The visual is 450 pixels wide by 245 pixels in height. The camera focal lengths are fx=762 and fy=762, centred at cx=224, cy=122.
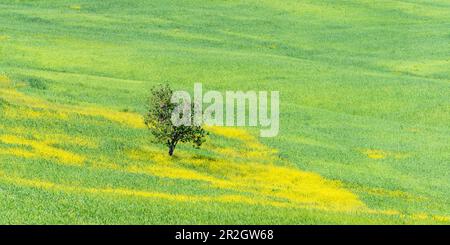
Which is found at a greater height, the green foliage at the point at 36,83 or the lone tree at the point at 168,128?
the lone tree at the point at 168,128

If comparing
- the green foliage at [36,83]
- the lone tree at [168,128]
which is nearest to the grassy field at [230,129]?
the green foliage at [36,83]

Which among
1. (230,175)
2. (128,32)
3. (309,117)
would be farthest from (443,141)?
(128,32)

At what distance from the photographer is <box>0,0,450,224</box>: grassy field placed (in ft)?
104

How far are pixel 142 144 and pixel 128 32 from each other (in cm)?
5954

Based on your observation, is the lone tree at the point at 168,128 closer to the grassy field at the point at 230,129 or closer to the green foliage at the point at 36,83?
the grassy field at the point at 230,129

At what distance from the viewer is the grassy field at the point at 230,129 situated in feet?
104

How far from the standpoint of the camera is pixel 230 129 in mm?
58094

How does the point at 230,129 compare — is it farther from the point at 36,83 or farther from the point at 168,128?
the point at 36,83

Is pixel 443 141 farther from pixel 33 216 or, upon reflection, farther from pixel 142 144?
pixel 33 216

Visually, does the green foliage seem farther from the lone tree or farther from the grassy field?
the lone tree

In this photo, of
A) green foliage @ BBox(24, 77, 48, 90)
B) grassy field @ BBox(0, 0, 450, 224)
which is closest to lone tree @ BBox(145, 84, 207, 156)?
grassy field @ BBox(0, 0, 450, 224)

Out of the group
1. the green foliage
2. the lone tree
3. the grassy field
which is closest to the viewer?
the grassy field
